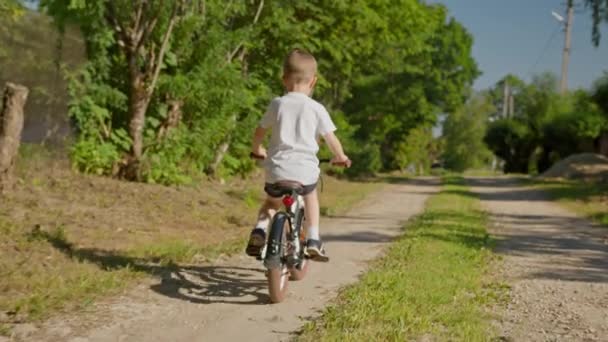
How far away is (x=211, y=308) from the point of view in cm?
463

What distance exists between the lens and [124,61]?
11.1 metres

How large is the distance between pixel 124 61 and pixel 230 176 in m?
4.70

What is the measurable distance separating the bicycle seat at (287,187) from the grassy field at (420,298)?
35.8 inches

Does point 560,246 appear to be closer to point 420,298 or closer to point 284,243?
point 420,298

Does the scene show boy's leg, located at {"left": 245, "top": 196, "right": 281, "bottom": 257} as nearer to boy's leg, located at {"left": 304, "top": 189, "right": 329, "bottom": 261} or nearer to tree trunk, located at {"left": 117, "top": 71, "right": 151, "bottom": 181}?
boy's leg, located at {"left": 304, "top": 189, "right": 329, "bottom": 261}

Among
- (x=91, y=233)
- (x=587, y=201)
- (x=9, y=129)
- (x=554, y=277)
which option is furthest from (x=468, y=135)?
(x=91, y=233)

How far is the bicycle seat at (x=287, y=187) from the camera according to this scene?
470 cm

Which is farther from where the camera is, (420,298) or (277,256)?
(420,298)

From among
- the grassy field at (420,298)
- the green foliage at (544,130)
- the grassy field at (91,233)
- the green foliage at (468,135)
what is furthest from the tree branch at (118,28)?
the green foliage at (468,135)

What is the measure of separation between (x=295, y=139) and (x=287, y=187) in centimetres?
38

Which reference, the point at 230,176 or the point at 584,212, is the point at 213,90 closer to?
the point at 230,176

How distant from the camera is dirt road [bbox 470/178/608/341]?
4406 millimetres

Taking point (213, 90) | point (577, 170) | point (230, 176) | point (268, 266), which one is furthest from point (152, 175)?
point (577, 170)

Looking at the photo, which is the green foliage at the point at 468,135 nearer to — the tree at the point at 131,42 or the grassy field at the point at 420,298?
the tree at the point at 131,42
